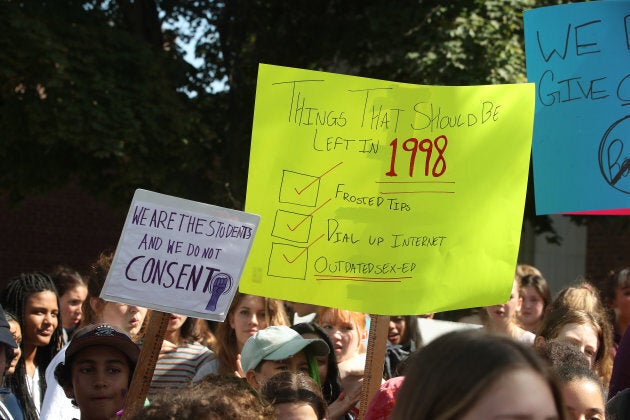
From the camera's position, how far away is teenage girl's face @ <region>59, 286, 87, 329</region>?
263 inches

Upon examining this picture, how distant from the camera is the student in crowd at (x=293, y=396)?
140 inches

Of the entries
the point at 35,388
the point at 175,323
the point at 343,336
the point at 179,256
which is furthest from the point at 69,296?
the point at 179,256

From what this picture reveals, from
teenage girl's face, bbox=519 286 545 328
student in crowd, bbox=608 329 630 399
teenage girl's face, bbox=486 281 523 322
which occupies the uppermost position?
teenage girl's face, bbox=519 286 545 328

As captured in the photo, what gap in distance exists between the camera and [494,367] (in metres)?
1.79

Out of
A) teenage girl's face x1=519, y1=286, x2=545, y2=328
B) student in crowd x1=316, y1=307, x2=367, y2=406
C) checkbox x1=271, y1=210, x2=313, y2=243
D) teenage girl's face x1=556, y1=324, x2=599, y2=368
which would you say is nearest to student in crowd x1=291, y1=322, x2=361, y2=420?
student in crowd x1=316, y1=307, x2=367, y2=406

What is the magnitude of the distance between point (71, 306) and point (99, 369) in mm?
3028

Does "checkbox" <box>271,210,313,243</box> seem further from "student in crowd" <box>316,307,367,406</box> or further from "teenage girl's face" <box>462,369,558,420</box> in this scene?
"teenage girl's face" <box>462,369,558,420</box>

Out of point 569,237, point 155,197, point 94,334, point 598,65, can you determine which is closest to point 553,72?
point 598,65

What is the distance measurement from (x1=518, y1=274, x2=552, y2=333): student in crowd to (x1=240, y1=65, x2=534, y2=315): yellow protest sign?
2403mm

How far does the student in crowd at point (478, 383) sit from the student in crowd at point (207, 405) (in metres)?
0.71

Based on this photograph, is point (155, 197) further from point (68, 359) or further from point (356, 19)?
point (356, 19)

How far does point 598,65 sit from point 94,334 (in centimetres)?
220

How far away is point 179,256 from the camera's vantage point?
348 centimetres

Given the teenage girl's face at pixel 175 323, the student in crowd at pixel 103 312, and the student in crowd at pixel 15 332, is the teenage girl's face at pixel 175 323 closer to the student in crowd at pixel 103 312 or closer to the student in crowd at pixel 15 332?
the student in crowd at pixel 103 312
